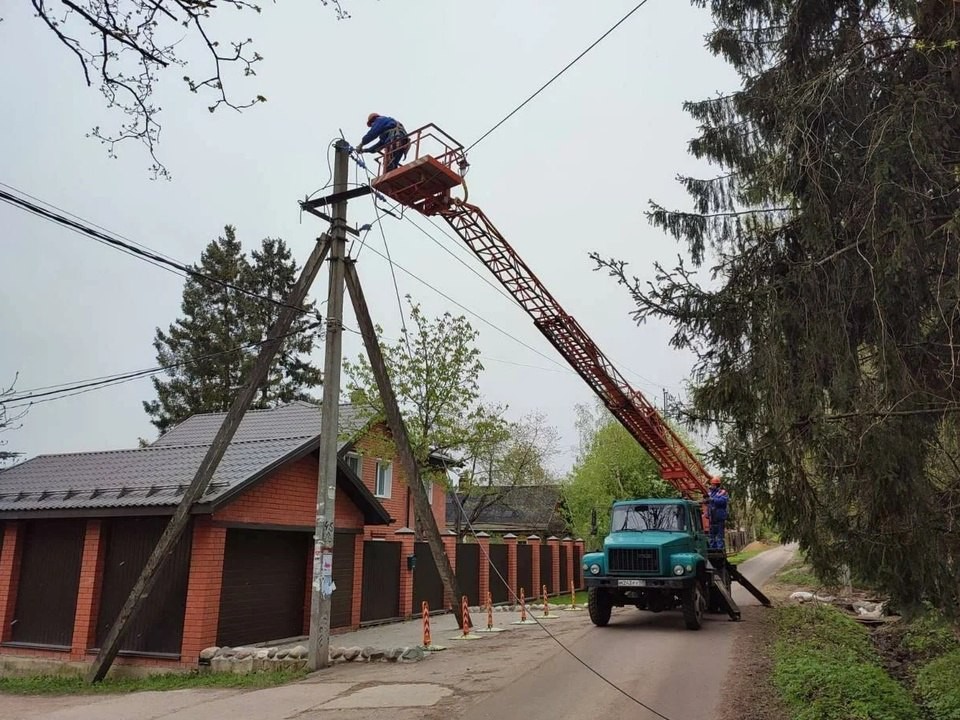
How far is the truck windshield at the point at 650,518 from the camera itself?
48.4 ft

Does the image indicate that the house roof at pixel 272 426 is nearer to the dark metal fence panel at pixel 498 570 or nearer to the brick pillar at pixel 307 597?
the dark metal fence panel at pixel 498 570

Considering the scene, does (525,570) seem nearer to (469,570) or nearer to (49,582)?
(469,570)

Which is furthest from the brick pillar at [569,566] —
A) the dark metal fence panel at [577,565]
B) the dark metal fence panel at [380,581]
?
the dark metal fence panel at [380,581]

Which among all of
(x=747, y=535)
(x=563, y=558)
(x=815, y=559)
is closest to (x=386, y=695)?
(x=815, y=559)

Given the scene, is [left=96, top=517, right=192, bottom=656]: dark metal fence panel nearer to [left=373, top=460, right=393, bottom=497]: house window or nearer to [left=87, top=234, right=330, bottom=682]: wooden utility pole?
[left=87, top=234, right=330, bottom=682]: wooden utility pole

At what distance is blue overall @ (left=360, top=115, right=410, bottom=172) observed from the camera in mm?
13258

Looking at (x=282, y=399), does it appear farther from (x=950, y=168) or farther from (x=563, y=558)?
(x=950, y=168)

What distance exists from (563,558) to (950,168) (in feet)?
82.8

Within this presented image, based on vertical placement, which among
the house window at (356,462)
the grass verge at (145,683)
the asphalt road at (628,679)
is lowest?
the grass verge at (145,683)

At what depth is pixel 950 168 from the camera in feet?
22.5

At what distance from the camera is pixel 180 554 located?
1291cm

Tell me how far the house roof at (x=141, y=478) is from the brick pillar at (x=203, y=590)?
0.75 meters

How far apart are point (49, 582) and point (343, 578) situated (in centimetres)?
576

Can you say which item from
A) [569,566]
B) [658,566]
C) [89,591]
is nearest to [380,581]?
→ [89,591]
